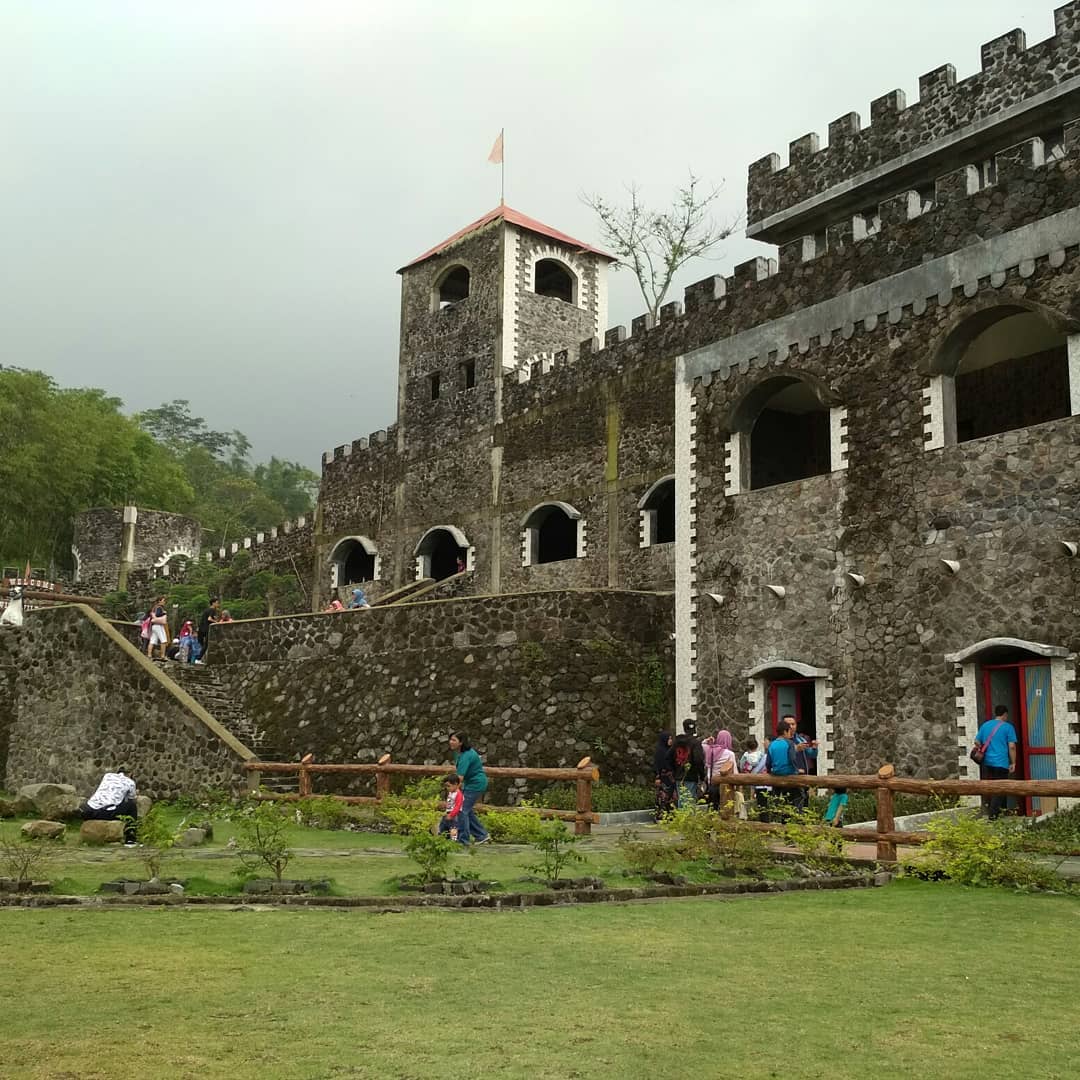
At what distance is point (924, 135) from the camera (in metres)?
20.1

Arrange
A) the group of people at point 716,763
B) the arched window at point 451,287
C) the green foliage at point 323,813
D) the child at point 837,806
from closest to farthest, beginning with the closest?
the child at point 837,806
the group of people at point 716,763
the green foliage at point 323,813
the arched window at point 451,287

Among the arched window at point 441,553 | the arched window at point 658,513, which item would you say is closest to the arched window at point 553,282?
the arched window at point 441,553

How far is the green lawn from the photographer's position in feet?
14.0

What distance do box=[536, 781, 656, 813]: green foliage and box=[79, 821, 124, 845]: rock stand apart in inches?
220

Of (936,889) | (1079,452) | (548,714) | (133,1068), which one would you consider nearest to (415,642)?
(548,714)

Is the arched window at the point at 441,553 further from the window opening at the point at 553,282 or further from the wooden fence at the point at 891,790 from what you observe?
the wooden fence at the point at 891,790

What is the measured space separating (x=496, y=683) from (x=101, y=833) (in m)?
7.20

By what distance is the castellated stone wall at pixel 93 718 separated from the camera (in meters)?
18.4

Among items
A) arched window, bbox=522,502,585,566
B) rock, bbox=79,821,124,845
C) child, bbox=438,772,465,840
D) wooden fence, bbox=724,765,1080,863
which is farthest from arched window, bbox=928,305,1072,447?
rock, bbox=79,821,124,845

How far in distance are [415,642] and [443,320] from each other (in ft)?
41.7

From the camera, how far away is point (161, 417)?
292 feet

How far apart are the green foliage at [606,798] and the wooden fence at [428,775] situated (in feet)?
1.40

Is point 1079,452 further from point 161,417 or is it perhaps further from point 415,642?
point 161,417

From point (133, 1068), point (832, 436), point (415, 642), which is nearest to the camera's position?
point (133, 1068)
